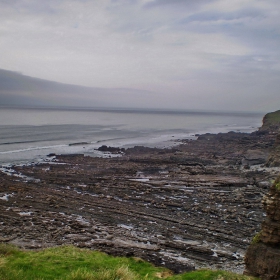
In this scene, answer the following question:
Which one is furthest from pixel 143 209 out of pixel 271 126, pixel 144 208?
pixel 271 126

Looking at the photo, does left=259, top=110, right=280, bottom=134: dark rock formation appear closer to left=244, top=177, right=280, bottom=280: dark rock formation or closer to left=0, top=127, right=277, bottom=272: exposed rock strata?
left=0, top=127, right=277, bottom=272: exposed rock strata

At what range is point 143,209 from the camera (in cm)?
2789

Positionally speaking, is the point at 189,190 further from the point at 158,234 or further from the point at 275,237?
the point at 275,237

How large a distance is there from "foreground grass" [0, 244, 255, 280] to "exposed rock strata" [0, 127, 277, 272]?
2.63m

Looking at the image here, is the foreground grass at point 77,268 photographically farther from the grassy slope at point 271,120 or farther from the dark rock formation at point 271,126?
the grassy slope at point 271,120

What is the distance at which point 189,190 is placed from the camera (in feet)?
113

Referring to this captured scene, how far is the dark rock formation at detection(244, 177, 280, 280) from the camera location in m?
13.5

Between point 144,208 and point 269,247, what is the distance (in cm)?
1532

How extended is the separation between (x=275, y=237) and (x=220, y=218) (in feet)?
39.6

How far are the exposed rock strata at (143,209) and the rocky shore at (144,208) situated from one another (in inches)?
2.5

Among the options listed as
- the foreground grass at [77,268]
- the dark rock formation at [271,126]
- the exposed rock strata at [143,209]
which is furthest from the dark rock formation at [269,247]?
the dark rock formation at [271,126]

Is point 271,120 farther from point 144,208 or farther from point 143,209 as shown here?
point 143,209

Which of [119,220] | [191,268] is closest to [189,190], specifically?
[119,220]

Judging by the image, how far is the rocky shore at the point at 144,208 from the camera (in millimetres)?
20359
